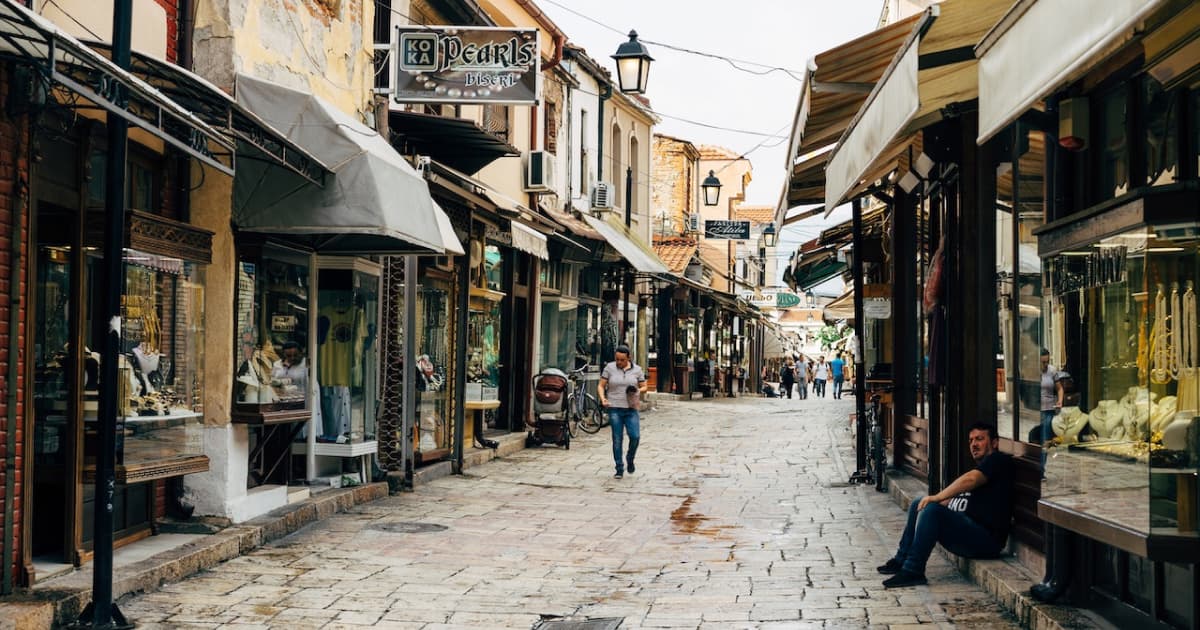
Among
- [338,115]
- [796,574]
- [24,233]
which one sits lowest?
[796,574]

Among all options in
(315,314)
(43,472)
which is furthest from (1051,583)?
(315,314)

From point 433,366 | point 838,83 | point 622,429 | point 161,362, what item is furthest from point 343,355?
point 838,83

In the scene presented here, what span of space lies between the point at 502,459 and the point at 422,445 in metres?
2.89

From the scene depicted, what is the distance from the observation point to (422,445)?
15.4 m

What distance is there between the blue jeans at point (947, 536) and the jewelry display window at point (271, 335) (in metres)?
5.08

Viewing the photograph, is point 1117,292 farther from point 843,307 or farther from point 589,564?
point 843,307

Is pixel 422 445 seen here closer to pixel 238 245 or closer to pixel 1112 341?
pixel 238 245

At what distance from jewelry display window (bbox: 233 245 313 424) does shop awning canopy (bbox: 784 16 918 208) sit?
447cm

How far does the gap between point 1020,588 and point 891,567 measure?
4.67ft

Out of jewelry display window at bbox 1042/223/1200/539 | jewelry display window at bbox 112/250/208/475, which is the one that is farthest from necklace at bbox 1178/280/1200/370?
jewelry display window at bbox 112/250/208/475

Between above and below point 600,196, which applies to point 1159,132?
below

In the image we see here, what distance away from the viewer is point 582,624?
7.62 meters

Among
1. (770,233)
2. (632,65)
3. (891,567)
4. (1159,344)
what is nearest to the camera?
(1159,344)

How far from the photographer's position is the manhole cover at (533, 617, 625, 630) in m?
7.52
